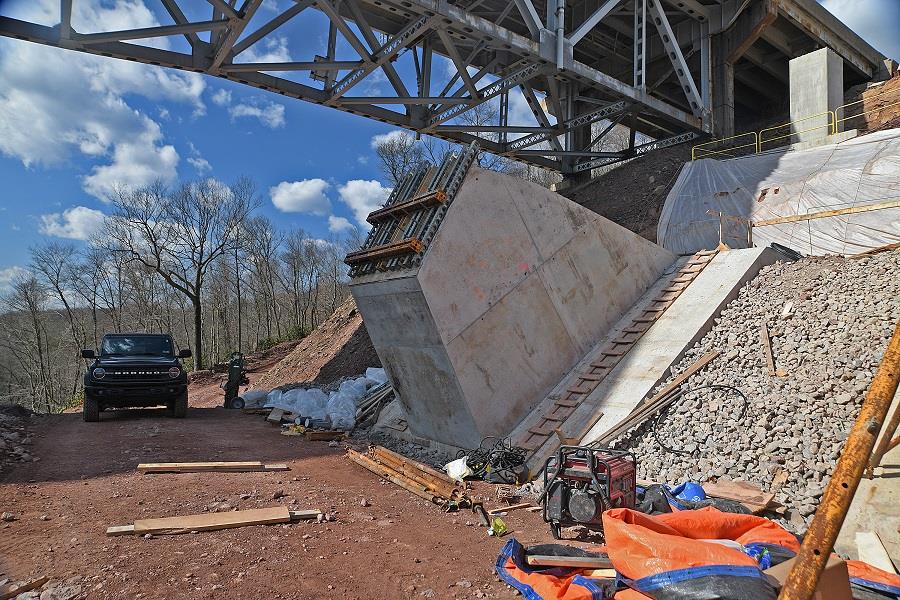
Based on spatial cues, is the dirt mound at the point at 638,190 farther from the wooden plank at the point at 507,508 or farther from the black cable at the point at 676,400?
the wooden plank at the point at 507,508

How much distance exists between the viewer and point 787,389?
717cm

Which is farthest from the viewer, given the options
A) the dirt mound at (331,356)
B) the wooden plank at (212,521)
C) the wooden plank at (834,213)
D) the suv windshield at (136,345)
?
the dirt mound at (331,356)

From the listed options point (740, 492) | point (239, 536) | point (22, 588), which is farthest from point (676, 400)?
point (22, 588)

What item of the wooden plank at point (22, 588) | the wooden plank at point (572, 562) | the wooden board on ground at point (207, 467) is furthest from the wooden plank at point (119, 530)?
the wooden plank at point (572, 562)

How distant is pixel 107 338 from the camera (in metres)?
12.5

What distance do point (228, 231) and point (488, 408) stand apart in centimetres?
2749

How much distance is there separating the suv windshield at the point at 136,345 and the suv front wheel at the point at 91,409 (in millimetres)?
1086

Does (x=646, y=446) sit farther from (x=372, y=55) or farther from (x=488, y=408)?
(x=372, y=55)

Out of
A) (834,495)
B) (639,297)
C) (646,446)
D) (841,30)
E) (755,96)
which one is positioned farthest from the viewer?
(755,96)

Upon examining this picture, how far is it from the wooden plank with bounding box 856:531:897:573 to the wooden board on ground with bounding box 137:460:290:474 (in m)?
6.60

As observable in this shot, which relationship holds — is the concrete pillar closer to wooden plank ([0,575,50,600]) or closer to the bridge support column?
the bridge support column

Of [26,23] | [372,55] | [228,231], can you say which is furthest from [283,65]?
[228,231]

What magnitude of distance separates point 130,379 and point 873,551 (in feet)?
39.9

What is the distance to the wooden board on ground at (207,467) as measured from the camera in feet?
24.3
